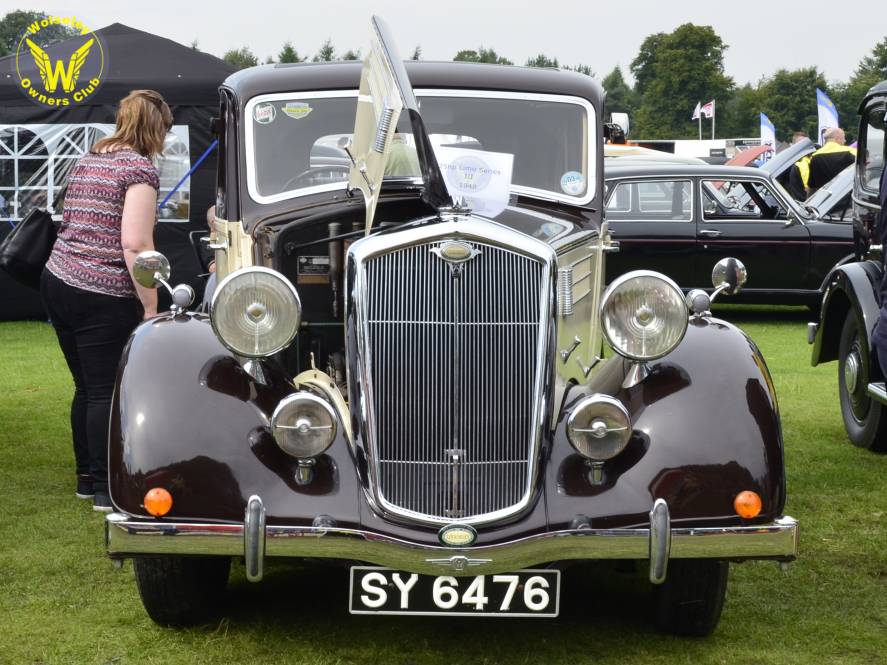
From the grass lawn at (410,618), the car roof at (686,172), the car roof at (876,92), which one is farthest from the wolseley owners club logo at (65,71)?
the car roof at (876,92)

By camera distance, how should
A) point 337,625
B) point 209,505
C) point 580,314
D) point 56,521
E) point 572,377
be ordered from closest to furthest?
point 209,505, point 337,625, point 572,377, point 580,314, point 56,521

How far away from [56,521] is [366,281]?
2.61m

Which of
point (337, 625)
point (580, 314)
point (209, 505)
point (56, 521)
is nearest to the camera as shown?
point (209, 505)

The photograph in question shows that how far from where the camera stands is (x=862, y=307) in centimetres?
688

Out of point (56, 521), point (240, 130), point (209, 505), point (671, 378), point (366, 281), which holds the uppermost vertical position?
point (240, 130)

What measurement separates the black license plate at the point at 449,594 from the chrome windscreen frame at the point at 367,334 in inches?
8.1

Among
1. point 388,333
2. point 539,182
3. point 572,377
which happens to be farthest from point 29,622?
point 539,182

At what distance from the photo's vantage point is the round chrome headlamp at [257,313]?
12.7 feet

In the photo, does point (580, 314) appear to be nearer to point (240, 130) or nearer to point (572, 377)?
point (572, 377)

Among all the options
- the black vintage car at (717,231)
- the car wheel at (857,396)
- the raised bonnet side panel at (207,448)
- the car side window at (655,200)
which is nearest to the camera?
the raised bonnet side panel at (207,448)

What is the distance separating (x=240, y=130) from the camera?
17.0ft

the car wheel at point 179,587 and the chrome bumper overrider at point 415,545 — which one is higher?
the chrome bumper overrider at point 415,545

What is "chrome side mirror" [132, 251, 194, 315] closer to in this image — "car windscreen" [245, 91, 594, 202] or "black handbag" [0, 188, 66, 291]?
"car windscreen" [245, 91, 594, 202]

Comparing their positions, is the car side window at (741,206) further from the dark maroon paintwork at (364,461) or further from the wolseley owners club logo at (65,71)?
the dark maroon paintwork at (364,461)
